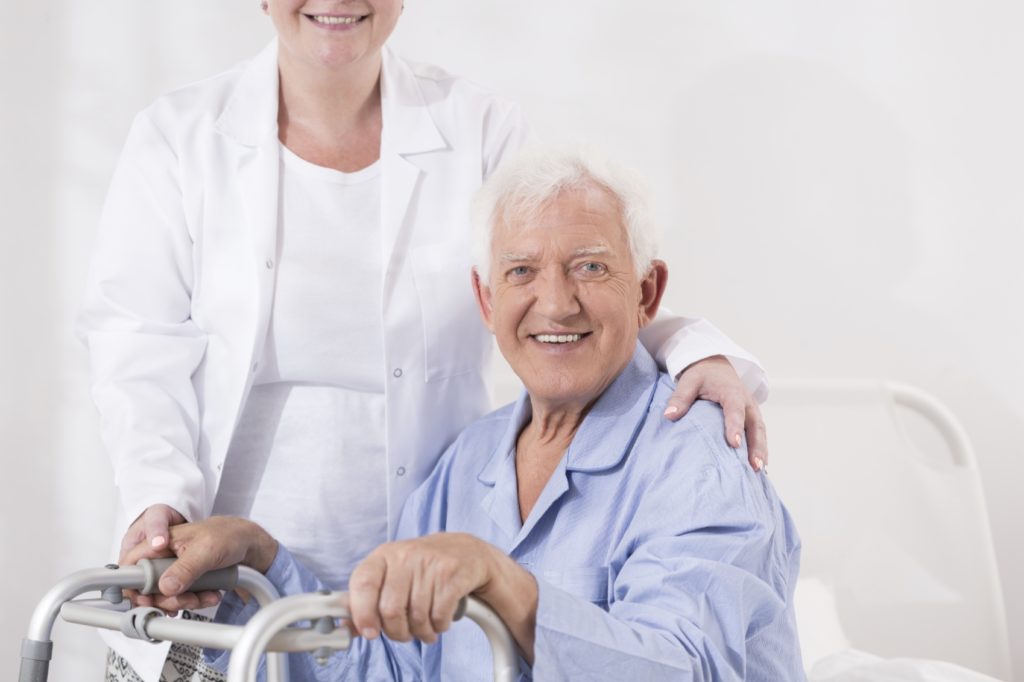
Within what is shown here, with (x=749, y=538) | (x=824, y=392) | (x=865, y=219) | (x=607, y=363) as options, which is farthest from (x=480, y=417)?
(x=865, y=219)

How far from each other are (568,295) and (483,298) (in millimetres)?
191

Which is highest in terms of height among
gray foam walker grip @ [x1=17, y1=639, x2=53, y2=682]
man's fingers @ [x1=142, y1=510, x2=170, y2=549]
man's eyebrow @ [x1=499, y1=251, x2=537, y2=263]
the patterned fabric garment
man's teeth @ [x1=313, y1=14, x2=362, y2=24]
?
man's teeth @ [x1=313, y1=14, x2=362, y2=24]

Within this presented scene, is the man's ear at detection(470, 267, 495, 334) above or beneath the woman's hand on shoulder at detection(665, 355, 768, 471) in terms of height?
above

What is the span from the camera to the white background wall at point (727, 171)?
99.2 inches

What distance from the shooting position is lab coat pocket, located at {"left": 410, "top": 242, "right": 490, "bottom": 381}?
1.75m

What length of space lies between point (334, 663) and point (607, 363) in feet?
1.87

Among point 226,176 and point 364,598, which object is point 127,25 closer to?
point 226,176

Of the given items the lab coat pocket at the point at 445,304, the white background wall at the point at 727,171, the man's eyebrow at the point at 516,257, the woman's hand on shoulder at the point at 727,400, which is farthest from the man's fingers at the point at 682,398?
the white background wall at the point at 727,171

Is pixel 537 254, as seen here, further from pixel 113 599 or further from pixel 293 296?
pixel 113 599

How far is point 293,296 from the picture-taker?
1695 mm

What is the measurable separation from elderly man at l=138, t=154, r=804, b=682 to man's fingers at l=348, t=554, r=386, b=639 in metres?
0.10

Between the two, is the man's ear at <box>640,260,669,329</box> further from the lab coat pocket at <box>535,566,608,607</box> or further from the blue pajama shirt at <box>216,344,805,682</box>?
the lab coat pocket at <box>535,566,608,607</box>

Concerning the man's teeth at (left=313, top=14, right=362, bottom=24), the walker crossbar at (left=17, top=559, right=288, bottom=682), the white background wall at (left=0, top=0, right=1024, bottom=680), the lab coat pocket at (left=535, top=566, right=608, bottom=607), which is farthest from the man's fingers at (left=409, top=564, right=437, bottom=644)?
the white background wall at (left=0, top=0, right=1024, bottom=680)

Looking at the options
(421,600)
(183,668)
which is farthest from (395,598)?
(183,668)
